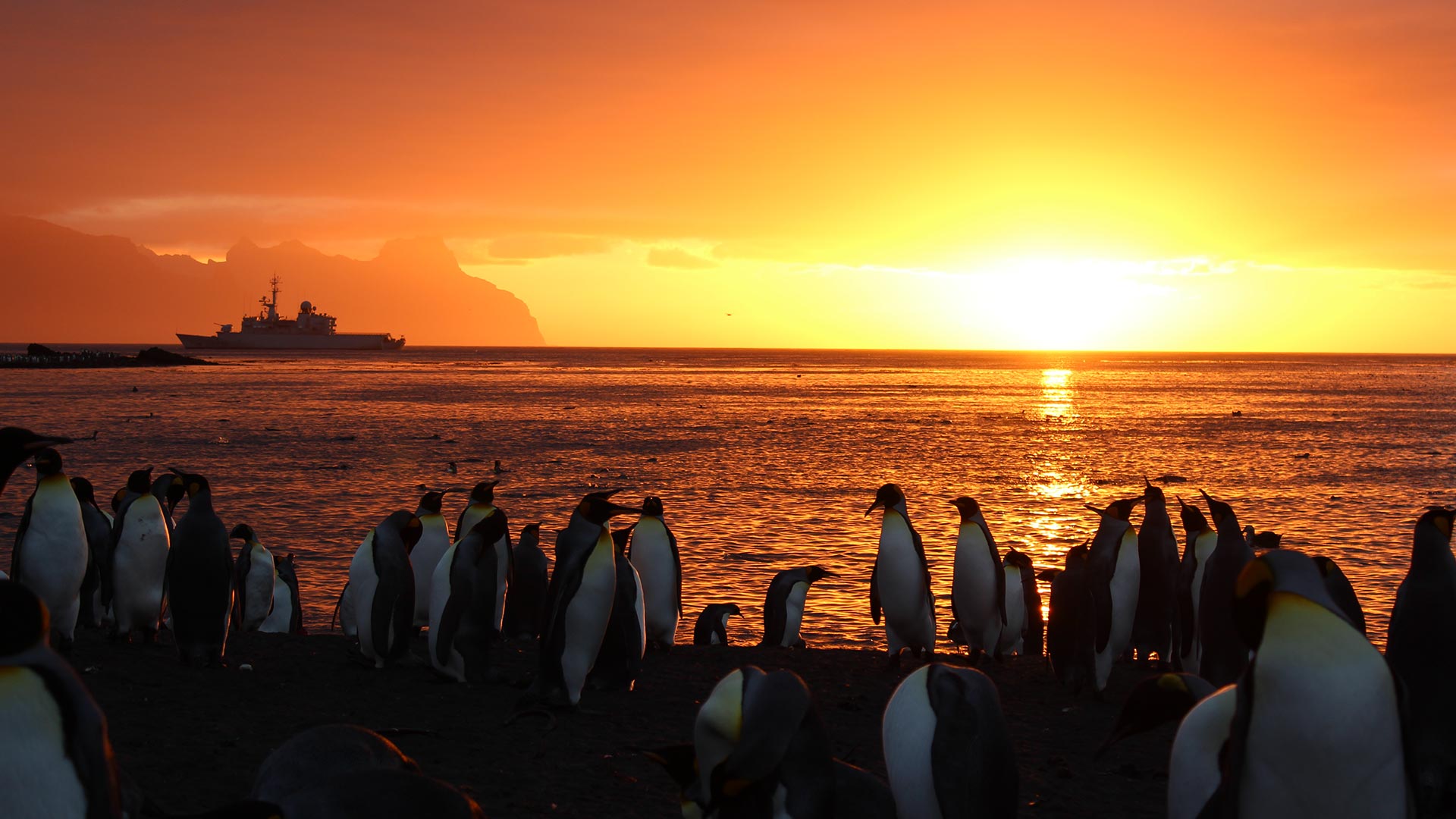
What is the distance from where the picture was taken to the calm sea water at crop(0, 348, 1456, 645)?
52.0ft

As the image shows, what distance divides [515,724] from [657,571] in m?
3.62

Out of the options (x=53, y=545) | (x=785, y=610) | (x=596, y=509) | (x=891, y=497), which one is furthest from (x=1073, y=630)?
(x=53, y=545)

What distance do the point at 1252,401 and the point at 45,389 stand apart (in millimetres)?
69505

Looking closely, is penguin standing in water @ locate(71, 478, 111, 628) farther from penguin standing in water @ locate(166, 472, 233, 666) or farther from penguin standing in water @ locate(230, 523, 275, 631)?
penguin standing in water @ locate(166, 472, 233, 666)

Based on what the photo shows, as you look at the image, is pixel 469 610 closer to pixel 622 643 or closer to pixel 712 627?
pixel 622 643

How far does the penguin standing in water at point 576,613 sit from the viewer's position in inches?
269

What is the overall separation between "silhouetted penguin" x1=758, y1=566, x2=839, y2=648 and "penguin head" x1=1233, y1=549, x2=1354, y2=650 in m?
7.73

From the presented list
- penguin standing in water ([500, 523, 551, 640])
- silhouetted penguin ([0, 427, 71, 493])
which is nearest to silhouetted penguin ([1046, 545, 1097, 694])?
penguin standing in water ([500, 523, 551, 640])

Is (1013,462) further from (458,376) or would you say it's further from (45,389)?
(458,376)

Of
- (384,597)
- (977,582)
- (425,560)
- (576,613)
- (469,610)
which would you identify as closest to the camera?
(576,613)

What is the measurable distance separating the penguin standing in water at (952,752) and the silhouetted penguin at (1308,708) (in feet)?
3.82

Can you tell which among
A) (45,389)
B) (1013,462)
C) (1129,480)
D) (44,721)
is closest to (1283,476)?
(1129,480)

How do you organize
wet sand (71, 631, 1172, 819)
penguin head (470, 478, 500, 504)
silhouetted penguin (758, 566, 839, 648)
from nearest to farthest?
1. wet sand (71, 631, 1172, 819)
2. penguin head (470, 478, 500, 504)
3. silhouetted penguin (758, 566, 839, 648)

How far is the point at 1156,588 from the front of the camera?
8.90 metres
